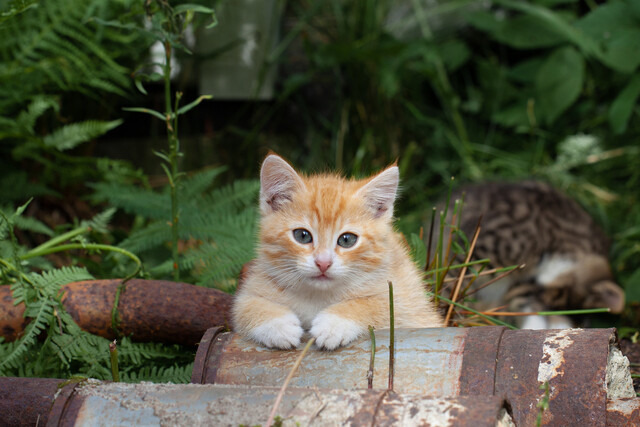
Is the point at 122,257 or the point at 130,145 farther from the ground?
the point at 130,145

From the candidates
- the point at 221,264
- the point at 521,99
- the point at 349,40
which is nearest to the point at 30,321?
the point at 221,264

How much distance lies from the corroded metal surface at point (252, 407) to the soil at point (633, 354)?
111cm

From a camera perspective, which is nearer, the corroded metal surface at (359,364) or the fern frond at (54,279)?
the corroded metal surface at (359,364)

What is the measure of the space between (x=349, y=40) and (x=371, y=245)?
3.60m

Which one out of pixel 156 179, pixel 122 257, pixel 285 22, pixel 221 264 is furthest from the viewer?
pixel 285 22

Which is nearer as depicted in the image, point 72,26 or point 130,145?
point 72,26

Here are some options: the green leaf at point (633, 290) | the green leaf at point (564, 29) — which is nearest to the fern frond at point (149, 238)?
the green leaf at point (633, 290)

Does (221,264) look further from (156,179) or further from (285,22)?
(285,22)

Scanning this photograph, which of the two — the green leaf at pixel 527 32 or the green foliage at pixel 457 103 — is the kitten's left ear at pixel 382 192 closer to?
the green foliage at pixel 457 103

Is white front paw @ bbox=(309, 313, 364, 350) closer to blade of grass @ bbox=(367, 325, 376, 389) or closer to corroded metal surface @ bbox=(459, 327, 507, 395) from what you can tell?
blade of grass @ bbox=(367, 325, 376, 389)

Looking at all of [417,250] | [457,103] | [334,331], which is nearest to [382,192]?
[417,250]

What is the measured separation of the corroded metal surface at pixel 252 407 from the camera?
5.12 feet

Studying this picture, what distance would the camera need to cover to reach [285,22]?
5891mm

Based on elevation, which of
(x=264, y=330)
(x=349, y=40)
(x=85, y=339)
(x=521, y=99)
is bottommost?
(x=85, y=339)
